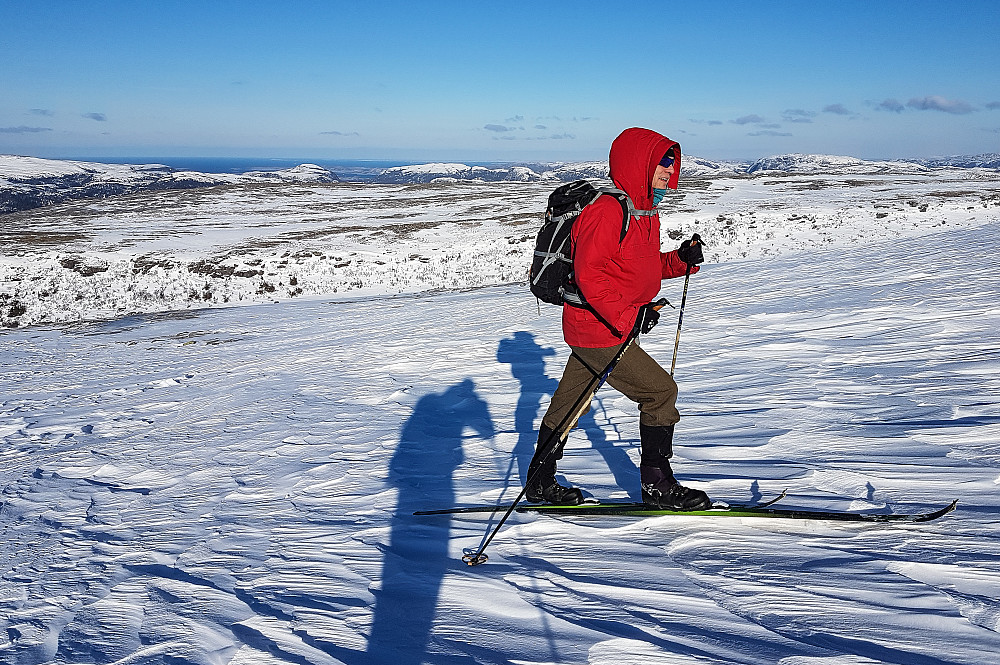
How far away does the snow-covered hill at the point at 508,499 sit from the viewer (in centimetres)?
284

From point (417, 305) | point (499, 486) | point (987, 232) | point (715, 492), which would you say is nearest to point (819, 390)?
point (715, 492)

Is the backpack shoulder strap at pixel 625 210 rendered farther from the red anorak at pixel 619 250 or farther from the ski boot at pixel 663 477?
the ski boot at pixel 663 477

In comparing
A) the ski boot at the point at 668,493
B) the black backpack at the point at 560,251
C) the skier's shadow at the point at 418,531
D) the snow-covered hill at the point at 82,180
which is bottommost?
the skier's shadow at the point at 418,531

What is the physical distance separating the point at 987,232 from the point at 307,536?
60.6 ft

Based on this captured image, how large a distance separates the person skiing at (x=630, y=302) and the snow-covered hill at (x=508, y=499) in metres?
0.45

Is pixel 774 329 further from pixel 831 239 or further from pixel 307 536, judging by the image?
pixel 831 239

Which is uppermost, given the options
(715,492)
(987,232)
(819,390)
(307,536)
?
(987,232)

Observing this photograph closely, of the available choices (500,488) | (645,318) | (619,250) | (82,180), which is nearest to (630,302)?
(645,318)

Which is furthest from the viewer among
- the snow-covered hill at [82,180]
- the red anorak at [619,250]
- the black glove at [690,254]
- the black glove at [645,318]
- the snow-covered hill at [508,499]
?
the snow-covered hill at [82,180]

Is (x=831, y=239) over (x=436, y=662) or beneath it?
over

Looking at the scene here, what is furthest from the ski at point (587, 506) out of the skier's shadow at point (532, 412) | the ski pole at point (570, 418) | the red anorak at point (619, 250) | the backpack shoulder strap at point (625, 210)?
the backpack shoulder strap at point (625, 210)

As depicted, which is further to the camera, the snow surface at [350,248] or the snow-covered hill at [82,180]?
the snow-covered hill at [82,180]

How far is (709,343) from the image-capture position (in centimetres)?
889

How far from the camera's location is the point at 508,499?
14.9ft
